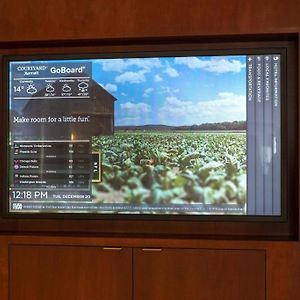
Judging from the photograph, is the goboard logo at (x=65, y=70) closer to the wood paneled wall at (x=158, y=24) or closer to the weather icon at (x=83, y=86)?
the weather icon at (x=83, y=86)

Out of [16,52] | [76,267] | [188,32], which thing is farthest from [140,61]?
[76,267]

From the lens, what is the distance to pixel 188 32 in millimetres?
2562

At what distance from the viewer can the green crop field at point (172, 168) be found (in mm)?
2629

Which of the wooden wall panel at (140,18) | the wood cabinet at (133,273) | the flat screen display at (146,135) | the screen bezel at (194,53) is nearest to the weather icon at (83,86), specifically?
the flat screen display at (146,135)

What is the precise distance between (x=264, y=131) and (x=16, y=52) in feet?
4.87

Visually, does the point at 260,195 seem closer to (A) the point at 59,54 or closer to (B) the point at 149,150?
(B) the point at 149,150

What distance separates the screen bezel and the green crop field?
3.8 inches

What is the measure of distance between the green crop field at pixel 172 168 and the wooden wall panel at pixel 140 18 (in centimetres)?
57

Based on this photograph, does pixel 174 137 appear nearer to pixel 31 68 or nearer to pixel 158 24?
pixel 158 24

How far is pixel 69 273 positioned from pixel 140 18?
1438mm

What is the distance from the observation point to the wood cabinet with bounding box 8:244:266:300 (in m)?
2.52

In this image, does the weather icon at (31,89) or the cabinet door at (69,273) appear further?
the weather icon at (31,89)

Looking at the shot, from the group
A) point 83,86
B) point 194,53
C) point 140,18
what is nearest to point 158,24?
point 140,18

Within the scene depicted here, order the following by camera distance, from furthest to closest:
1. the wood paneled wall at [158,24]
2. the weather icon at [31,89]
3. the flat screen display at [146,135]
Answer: the weather icon at [31,89] → the flat screen display at [146,135] → the wood paneled wall at [158,24]
